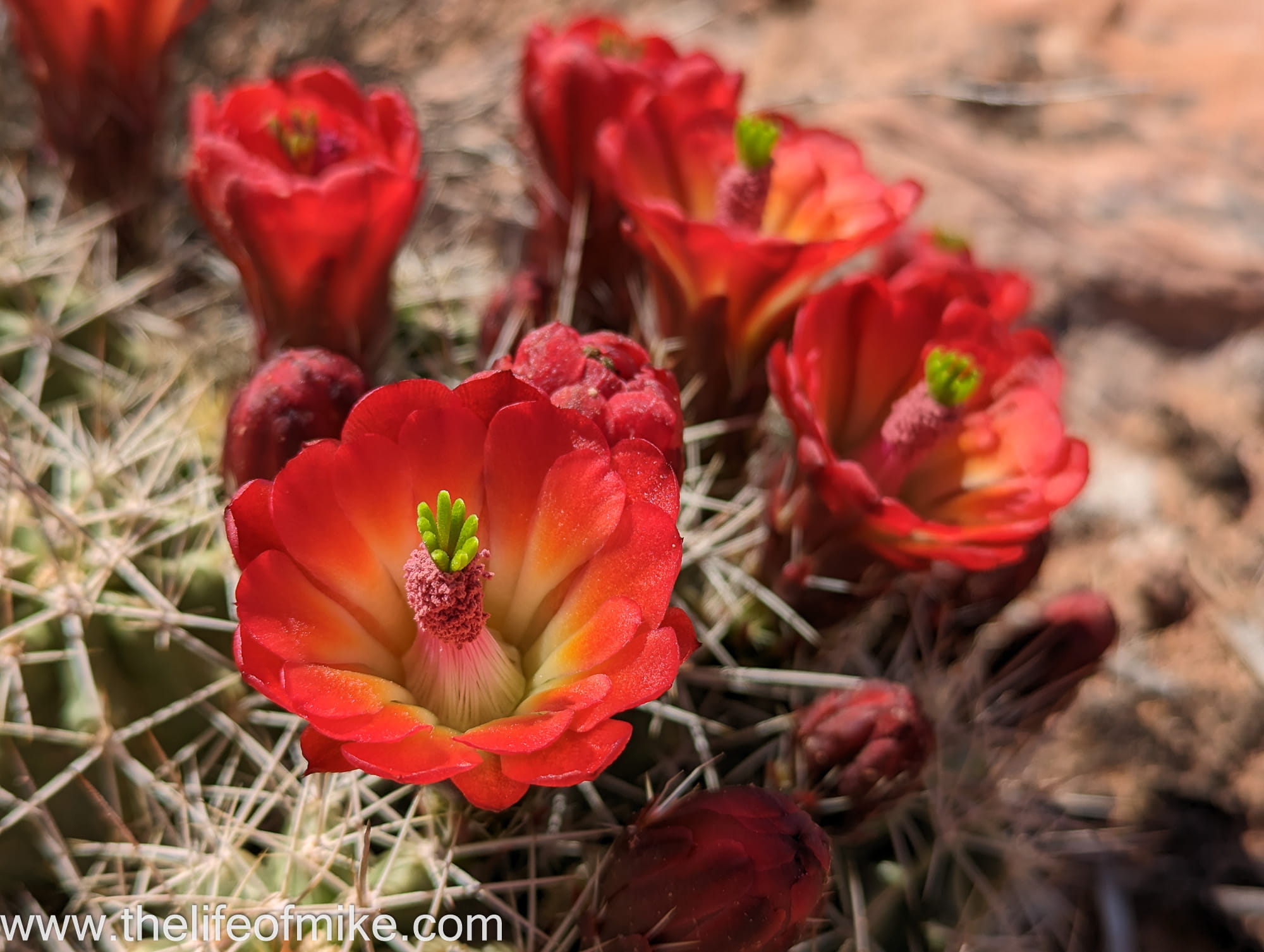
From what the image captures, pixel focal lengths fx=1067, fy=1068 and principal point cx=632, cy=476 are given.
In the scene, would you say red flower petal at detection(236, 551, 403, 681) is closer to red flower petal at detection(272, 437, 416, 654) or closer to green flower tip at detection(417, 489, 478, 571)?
red flower petal at detection(272, 437, 416, 654)

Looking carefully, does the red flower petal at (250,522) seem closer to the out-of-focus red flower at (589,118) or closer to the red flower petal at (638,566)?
the red flower petal at (638,566)

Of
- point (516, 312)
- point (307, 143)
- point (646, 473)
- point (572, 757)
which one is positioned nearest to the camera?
point (572, 757)

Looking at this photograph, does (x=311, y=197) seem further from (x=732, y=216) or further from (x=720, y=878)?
(x=720, y=878)

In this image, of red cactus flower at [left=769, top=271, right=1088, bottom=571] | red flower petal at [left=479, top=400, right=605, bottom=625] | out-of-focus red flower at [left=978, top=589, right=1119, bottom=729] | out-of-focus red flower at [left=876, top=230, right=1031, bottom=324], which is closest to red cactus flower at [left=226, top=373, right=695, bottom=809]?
red flower petal at [left=479, top=400, right=605, bottom=625]

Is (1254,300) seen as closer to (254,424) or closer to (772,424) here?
(772,424)

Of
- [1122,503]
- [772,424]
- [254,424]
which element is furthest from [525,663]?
[1122,503]

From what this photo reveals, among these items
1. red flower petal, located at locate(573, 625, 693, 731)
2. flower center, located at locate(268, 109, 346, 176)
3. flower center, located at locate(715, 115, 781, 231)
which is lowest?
red flower petal, located at locate(573, 625, 693, 731)

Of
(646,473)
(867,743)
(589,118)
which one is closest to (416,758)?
(646,473)
